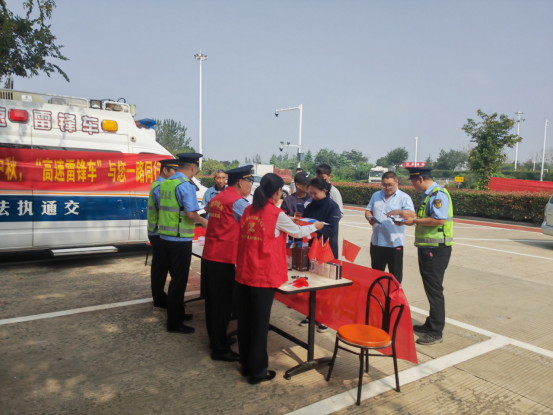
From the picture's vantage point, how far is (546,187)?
66.3 ft

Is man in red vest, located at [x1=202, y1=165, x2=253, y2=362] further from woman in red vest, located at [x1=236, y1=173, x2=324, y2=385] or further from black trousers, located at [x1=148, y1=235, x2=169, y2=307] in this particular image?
black trousers, located at [x1=148, y1=235, x2=169, y2=307]

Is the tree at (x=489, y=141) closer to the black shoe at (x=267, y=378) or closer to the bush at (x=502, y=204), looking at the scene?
the bush at (x=502, y=204)

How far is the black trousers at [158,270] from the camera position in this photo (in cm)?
515

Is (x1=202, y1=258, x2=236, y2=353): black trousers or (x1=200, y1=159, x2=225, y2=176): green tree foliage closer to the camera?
(x1=202, y1=258, x2=236, y2=353): black trousers

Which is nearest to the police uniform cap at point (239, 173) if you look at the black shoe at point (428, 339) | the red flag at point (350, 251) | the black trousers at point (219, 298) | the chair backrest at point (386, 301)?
the black trousers at point (219, 298)

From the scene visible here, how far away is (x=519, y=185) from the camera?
2148 centimetres

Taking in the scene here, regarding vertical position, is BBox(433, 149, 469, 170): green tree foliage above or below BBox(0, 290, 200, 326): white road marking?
above

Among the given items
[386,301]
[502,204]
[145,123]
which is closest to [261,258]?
[386,301]

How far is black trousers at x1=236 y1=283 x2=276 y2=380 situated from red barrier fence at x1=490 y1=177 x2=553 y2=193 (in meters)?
20.7

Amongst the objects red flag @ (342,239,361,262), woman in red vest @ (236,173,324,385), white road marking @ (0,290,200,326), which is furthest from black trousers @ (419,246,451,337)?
white road marking @ (0,290,200,326)

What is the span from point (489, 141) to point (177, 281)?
920 inches

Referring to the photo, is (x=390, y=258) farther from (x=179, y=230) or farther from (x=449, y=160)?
(x=449, y=160)

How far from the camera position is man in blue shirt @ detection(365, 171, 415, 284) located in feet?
15.8

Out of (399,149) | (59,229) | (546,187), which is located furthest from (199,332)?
(399,149)
